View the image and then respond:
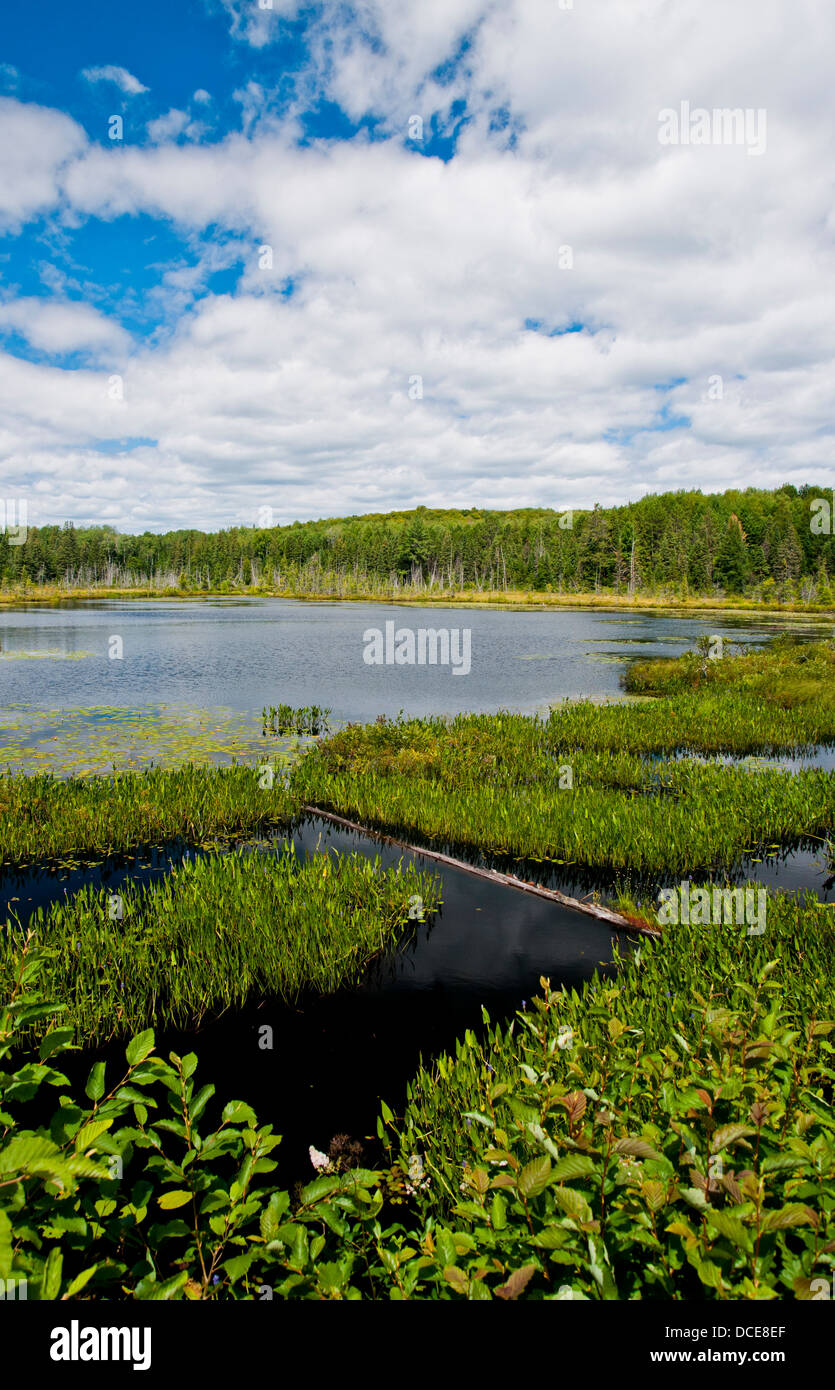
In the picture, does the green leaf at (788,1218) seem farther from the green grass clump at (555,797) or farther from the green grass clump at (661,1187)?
the green grass clump at (555,797)

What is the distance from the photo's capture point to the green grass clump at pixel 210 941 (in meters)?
7.58

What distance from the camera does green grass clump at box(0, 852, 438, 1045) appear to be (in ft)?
24.9

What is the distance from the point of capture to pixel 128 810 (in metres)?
13.7

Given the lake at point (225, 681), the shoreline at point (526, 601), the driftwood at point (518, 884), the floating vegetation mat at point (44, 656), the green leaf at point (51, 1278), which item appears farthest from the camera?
the shoreline at point (526, 601)

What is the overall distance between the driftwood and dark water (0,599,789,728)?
12309mm

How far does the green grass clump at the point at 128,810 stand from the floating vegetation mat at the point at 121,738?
2.00 m

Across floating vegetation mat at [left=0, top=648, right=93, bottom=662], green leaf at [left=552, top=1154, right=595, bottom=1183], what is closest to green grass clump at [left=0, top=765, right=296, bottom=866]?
green leaf at [left=552, top=1154, right=595, bottom=1183]

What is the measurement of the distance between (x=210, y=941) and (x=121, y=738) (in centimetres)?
1404

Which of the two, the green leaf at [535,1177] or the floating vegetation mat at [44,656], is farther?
the floating vegetation mat at [44,656]

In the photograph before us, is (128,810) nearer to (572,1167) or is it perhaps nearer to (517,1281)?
(572,1167)

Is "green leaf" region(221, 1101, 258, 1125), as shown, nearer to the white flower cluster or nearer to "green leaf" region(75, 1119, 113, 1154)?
"green leaf" region(75, 1119, 113, 1154)

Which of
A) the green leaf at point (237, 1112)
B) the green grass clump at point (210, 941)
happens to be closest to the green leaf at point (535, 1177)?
the green leaf at point (237, 1112)
